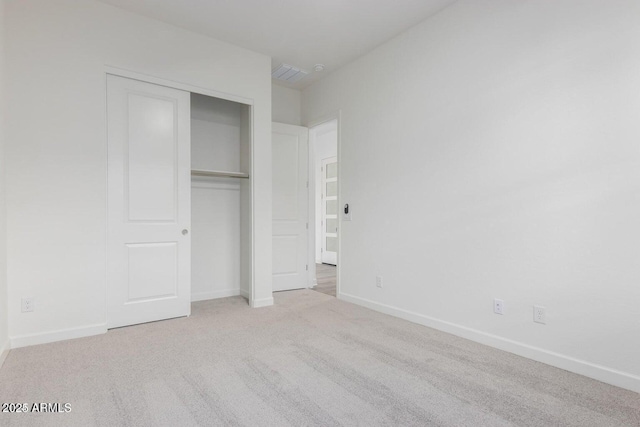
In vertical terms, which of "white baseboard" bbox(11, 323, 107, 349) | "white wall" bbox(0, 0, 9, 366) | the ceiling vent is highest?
the ceiling vent

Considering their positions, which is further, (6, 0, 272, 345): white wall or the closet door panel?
the closet door panel

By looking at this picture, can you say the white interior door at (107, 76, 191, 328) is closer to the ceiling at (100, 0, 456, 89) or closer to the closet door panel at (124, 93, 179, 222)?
the closet door panel at (124, 93, 179, 222)

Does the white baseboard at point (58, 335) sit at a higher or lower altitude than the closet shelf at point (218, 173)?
lower

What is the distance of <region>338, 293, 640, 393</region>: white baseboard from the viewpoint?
206cm

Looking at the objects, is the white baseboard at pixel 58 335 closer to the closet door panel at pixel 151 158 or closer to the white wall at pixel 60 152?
the white wall at pixel 60 152

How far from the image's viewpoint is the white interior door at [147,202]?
3.06 m

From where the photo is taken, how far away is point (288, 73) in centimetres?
441

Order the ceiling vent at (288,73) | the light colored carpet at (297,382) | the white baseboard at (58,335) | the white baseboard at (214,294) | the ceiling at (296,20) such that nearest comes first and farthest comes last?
the light colored carpet at (297,382)
the white baseboard at (58,335)
the ceiling at (296,20)
the white baseboard at (214,294)
the ceiling vent at (288,73)

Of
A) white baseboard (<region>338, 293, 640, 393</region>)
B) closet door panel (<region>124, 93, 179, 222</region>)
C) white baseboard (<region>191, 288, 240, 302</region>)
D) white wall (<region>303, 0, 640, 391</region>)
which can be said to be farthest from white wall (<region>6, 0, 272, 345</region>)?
white baseboard (<region>338, 293, 640, 393</region>)

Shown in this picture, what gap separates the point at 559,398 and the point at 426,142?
2.19 meters

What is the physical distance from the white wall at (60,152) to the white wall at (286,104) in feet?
6.11

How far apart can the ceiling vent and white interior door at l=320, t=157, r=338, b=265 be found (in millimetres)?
3135

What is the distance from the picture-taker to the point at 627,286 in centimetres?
206

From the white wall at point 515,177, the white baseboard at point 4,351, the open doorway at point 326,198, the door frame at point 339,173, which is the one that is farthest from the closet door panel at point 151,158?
the open doorway at point 326,198
